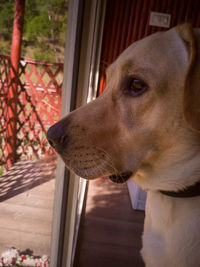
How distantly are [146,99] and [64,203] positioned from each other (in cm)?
75

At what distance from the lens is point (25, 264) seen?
113 centimetres

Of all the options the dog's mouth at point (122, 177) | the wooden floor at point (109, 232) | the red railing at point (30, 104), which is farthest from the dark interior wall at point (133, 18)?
the dog's mouth at point (122, 177)

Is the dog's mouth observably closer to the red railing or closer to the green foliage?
the red railing

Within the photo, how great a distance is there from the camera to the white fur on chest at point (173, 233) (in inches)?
35.2

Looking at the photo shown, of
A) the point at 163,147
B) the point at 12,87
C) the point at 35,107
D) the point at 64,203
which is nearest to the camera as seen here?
the point at 12,87

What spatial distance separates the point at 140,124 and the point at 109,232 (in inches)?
62.6

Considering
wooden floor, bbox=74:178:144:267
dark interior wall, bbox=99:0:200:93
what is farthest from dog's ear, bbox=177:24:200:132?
dark interior wall, bbox=99:0:200:93

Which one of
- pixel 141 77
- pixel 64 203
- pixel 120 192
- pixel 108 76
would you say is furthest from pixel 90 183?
pixel 141 77

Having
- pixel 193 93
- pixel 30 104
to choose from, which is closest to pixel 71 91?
pixel 30 104

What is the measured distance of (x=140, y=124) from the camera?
2.99 ft

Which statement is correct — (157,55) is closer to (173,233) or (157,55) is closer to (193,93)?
(193,93)

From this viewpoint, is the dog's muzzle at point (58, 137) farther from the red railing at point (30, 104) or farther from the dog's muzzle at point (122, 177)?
the dog's muzzle at point (122, 177)

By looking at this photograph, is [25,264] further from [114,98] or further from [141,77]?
[141,77]

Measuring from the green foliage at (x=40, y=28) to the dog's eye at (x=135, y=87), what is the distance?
0.33 m
